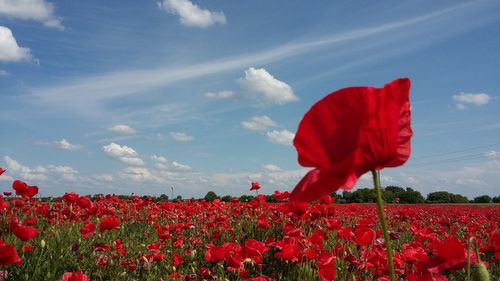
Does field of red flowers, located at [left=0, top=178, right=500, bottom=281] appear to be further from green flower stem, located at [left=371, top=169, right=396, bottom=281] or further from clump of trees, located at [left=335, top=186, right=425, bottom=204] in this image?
clump of trees, located at [left=335, top=186, right=425, bottom=204]

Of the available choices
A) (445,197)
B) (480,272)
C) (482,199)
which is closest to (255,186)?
(480,272)

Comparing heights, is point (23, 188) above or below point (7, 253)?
above

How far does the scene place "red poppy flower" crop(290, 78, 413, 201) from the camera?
101 centimetres

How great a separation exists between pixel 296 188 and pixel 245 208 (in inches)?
293

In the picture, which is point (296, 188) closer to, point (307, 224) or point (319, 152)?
point (319, 152)

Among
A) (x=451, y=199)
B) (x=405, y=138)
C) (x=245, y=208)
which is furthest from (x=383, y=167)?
(x=451, y=199)

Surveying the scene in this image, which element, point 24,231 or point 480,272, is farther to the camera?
point 24,231

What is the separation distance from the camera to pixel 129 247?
258 inches

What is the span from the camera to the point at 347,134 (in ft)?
3.36

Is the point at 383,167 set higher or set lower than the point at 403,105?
lower

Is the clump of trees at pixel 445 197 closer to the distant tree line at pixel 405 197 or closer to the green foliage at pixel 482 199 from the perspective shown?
the distant tree line at pixel 405 197

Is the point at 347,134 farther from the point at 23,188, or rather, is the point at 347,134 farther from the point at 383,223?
the point at 23,188

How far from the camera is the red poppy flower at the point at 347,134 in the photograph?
101 cm

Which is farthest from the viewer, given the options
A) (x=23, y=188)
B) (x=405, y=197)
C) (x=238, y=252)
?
(x=405, y=197)
